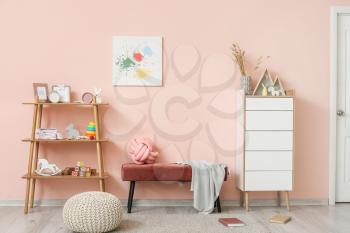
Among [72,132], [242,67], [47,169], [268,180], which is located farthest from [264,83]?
[47,169]

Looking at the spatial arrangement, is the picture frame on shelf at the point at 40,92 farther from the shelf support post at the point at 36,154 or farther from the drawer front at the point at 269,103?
the drawer front at the point at 269,103

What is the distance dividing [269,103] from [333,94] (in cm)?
83

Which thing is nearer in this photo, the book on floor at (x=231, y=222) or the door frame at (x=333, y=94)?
the book on floor at (x=231, y=222)

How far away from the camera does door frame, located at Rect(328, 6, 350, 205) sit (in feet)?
16.0

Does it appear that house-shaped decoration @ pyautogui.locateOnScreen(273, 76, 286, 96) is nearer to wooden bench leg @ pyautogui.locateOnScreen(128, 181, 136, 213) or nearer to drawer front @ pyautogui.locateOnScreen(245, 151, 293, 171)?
drawer front @ pyautogui.locateOnScreen(245, 151, 293, 171)

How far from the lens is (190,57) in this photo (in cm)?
481

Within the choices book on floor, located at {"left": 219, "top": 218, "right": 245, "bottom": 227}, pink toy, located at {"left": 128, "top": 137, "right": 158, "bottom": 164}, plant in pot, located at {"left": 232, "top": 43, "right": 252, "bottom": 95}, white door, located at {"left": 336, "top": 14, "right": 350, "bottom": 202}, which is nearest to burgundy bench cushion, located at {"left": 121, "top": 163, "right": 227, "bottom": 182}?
pink toy, located at {"left": 128, "top": 137, "right": 158, "bottom": 164}

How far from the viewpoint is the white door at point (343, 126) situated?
4.96 m

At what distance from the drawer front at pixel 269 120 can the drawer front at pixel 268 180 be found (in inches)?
17.4

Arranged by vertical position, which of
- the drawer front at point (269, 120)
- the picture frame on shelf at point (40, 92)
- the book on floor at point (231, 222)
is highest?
the picture frame on shelf at point (40, 92)

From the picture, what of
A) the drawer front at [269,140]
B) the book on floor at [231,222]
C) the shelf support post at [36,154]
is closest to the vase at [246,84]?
the drawer front at [269,140]

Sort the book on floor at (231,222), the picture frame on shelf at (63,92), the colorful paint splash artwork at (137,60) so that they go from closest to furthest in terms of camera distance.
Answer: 1. the book on floor at (231,222)
2. the picture frame on shelf at (63,92)
3. the colorful paint splash artwork at (137,60)

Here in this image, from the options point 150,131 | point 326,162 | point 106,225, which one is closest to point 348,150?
point 326,162

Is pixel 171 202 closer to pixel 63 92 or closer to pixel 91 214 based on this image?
pixel 91 214
